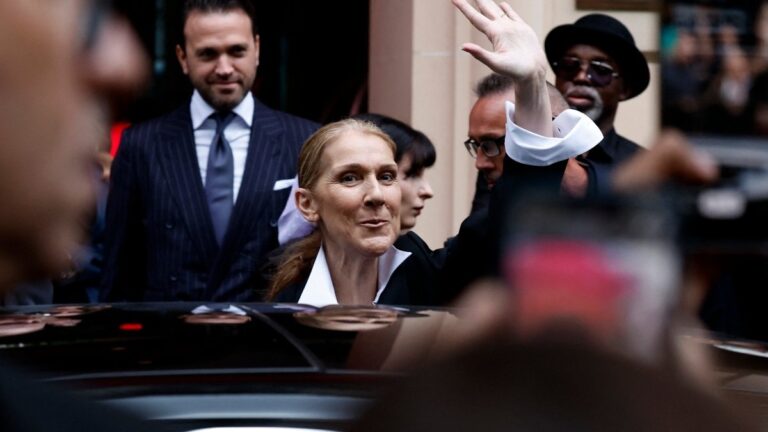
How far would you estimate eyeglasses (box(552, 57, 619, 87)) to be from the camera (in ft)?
17.5

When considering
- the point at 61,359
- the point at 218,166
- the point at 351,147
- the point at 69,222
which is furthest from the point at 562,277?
the point at 218,166

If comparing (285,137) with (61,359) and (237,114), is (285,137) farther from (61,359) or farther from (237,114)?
(61,359)

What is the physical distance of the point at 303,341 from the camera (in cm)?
212

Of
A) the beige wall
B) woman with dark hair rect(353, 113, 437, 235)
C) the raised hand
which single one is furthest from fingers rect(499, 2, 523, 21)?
the beige wall

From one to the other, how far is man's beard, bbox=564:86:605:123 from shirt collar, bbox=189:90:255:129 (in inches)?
46.9

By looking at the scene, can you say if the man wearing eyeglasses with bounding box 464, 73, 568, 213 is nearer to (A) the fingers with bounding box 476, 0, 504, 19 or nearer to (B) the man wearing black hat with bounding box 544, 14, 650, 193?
(A) the fingers with bounding box 476, 0, 504, 19

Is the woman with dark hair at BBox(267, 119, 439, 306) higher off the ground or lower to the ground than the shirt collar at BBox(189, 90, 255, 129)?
lower

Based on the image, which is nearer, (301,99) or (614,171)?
(614,171)

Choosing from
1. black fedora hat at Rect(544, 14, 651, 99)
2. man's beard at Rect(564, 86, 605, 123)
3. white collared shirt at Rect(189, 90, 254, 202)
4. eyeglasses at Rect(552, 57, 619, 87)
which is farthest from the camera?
black fedora hat at Rect(544, 14, 651, 99)

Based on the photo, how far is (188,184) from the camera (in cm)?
507

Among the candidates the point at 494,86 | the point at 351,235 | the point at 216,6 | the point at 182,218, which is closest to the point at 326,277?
the point at 351,235

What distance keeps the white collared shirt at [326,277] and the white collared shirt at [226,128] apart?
1.25 metres

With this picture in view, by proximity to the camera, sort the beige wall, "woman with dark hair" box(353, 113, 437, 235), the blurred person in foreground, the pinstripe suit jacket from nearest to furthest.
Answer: the blurred person in foreground
"woman with dark hair" box(353, 113, 437, 235)
the pinstripe suit jacket
the beige wall

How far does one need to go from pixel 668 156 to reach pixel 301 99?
1084 cm
